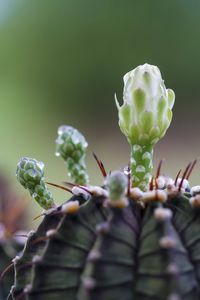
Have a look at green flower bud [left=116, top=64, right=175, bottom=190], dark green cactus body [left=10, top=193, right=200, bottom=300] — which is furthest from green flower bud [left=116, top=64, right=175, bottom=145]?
dark green cactus body [left=10, top=193, right=200, bottom=300]

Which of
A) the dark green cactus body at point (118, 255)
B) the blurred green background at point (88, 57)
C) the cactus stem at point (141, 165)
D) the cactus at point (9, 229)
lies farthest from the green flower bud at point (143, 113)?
the blurred green background at point (88, 57)

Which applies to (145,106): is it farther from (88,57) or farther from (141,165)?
(88,57)

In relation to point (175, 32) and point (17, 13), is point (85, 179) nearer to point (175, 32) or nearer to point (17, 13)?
point (175, 32)

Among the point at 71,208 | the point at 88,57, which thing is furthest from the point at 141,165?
the point at 88,57

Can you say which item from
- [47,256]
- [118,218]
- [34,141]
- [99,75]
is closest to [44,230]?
[47,256]

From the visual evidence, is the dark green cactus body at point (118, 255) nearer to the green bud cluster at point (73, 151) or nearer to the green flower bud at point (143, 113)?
the green flower bud at point (143, 113)

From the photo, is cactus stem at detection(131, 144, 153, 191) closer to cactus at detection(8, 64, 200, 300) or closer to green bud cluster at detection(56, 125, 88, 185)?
cactus at detection(8, 64, 200, 300)
